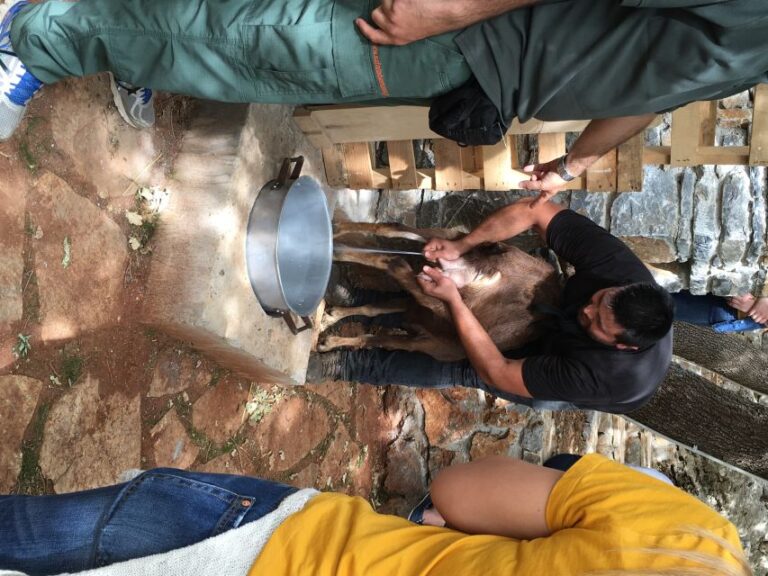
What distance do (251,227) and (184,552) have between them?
202cm

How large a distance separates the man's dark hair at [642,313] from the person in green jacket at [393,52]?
2.92 feet

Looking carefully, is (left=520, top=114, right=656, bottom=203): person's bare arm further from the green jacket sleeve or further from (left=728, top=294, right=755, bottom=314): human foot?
(left=728, top=294, right=755, bottom=314): human foot

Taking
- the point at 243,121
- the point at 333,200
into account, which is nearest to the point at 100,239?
the point at 243,121

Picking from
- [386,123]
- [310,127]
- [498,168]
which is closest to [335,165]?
[310,127]

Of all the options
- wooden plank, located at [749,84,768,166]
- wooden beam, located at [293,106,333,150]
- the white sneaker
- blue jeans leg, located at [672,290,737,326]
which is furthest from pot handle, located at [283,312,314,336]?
wooden plank, located at [749,84,768,166]

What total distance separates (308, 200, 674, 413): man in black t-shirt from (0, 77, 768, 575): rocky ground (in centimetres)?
86

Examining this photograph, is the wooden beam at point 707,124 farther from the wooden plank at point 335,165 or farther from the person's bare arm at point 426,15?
the wooden plank at point 335,165

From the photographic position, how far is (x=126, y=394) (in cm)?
275

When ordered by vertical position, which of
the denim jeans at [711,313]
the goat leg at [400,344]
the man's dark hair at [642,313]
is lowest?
the goat leg at [400,344]

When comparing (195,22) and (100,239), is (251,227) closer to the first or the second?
(100,239)

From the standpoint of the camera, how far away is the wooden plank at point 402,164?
3.62m

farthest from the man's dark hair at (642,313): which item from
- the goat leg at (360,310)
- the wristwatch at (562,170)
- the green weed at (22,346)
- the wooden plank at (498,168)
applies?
the green weed at (22,346)

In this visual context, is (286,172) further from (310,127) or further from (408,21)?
(408,21)

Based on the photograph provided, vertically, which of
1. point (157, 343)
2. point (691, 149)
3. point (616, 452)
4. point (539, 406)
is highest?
A: point (691, 149)
